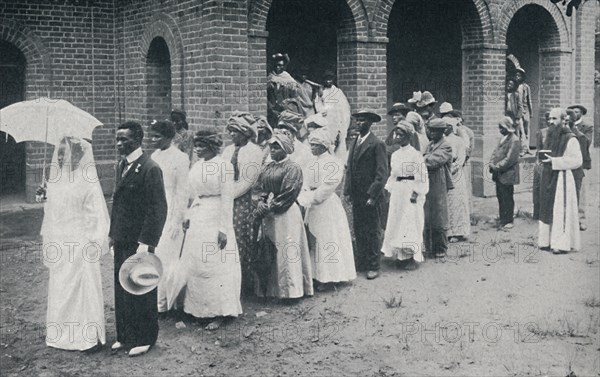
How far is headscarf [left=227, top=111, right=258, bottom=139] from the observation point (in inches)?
277

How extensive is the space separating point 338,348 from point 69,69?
8640mm

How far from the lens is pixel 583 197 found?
11359 millimetres

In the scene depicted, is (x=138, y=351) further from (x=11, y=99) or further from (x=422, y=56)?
(x=422, y=56)

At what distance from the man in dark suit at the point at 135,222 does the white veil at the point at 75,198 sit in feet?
0.46

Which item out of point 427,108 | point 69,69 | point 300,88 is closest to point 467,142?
point 427,108

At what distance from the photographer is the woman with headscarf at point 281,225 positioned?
23.1ft

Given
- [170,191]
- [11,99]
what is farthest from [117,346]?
[11,99]

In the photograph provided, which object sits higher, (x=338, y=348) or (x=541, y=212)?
(x=541, y=212)

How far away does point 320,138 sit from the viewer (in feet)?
24.9

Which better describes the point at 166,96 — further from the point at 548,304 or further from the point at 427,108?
the point at 548,304

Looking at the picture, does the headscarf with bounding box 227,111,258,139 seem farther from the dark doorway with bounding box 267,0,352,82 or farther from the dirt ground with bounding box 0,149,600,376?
the dark doorway with bounding box 267,0,352,82

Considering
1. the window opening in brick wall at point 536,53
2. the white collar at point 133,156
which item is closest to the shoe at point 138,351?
the white collar at point 133,156

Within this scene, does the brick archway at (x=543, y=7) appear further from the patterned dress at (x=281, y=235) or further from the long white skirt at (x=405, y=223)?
the patterned dress at (x=281, y=235)

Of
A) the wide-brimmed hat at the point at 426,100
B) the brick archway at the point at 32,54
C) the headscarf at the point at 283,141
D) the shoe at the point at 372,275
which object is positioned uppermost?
the brick archway at the point at 32,54
